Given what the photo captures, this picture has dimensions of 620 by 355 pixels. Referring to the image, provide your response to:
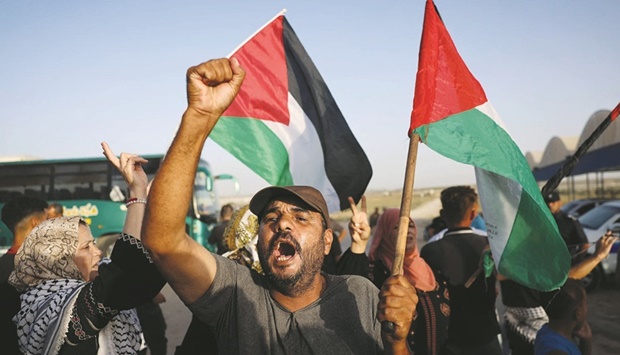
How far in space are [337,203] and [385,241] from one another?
1.62ft

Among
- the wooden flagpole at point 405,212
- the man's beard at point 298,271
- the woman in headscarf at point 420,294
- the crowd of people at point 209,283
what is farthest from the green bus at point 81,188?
the wooden flagpole at point 405,212

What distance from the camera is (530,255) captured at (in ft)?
9.36

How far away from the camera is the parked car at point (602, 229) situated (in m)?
9.81

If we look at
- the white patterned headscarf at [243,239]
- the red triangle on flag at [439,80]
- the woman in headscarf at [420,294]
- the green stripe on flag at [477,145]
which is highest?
the red triangle on flag at [439,80]

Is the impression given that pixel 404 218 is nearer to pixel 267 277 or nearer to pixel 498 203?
pixel 267 277

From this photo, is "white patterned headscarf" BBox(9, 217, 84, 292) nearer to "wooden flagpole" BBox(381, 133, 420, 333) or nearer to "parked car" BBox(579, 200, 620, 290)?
"wooden flagpole" BBox(381, 133, 420, 333)

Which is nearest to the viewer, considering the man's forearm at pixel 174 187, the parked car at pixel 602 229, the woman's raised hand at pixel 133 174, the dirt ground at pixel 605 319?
the man's forearm at pixel 174 187

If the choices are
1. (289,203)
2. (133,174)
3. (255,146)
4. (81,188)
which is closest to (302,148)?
(255,146)

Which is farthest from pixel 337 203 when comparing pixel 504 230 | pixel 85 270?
pixel 85 270

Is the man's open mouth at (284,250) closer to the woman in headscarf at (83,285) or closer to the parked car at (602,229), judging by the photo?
the woman in headscarf at (83,285)

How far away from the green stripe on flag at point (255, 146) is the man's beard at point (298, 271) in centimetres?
177

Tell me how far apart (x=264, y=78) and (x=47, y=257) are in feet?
7.32

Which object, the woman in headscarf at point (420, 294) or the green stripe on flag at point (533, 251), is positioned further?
the woman in headscarf at point (420, 294)

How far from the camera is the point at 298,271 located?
2037 millimetres
